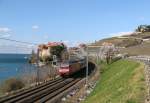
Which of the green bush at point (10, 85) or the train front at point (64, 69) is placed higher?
the train front at point (64, 69)

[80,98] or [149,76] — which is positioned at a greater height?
[149,76]

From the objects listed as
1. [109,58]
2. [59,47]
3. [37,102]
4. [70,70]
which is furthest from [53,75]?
[59,47]

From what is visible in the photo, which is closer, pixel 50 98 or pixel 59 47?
pixel 50 98

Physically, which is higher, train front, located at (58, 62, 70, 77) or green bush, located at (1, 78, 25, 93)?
train front, located at (58, 62, 70, 77)

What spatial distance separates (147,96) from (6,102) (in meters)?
17.3

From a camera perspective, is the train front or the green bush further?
the train front

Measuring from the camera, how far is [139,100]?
24.1 metres

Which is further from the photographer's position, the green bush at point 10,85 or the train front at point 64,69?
the train front at point 64,69

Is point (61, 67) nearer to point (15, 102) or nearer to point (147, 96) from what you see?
point (15, 102)

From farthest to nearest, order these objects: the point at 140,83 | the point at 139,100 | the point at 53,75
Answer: the point at 53,75, the point at 140,83, the point at 139,100

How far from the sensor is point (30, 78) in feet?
219

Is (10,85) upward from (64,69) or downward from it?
downward

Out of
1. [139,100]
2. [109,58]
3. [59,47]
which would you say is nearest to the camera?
[139,100]

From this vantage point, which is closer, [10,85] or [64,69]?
[10,85]
